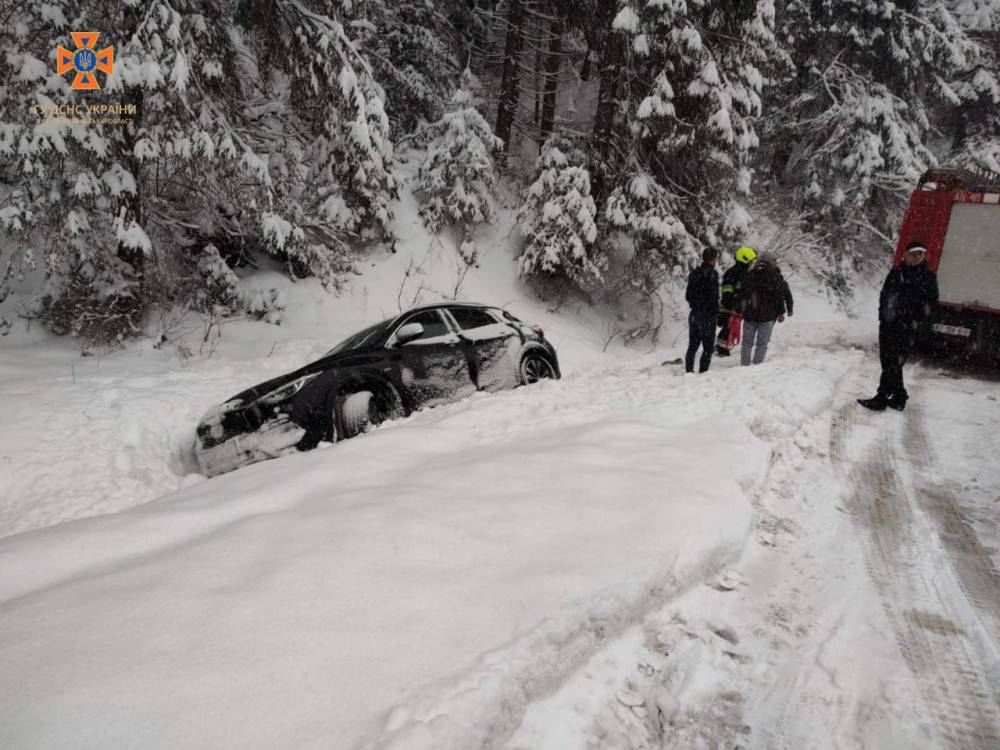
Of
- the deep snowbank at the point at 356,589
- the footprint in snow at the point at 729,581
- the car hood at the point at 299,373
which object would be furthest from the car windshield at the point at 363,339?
the footprint in snow at the point at 729,581

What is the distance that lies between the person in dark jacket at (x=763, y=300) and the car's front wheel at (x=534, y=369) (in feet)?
9.57

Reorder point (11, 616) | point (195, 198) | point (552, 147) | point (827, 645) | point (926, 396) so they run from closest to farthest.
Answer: point (11, 616)
point (827, 645)
point (926, 396)
point (195, 198)
point (552, 147)

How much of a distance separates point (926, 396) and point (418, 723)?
765 centimetres

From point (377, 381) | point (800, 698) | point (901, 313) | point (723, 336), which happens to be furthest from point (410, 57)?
point (800, 698)

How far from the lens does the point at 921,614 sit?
108 inches

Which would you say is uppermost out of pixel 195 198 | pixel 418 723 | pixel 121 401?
pixel 195 198

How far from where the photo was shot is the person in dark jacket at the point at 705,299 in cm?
745

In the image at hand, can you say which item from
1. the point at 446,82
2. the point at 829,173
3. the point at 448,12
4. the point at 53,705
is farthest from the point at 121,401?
the point at 829,173

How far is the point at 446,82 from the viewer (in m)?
15.6

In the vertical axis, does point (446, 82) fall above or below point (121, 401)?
above

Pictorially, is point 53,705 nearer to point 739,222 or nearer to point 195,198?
point 195,198

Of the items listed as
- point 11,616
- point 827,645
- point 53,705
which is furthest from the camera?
point 827,645

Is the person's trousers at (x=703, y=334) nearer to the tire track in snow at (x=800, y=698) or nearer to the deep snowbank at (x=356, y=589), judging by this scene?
the deep snowbank at (x=356, y=589)

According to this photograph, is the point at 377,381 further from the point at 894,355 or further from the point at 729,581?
the point at 894,355
